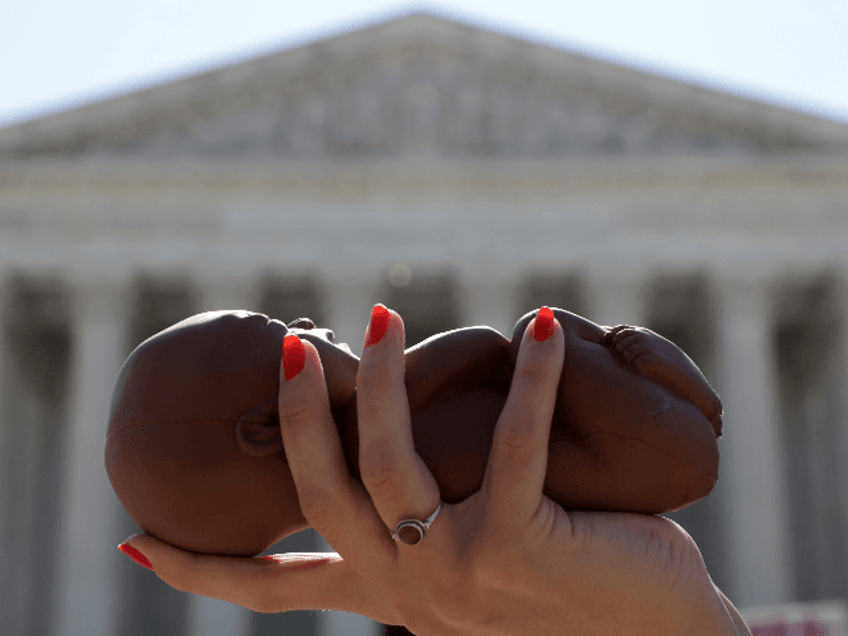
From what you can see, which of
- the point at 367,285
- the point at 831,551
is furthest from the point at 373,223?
the point at 831,551

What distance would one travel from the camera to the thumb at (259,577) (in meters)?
Result: 3.51

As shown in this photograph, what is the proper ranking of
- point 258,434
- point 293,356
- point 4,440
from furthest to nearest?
point 4,440 < point 258,434 < point 293,356

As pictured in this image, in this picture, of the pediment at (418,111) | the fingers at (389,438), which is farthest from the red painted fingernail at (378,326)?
the pediment at (418,111)

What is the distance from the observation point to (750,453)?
30438 millimetres

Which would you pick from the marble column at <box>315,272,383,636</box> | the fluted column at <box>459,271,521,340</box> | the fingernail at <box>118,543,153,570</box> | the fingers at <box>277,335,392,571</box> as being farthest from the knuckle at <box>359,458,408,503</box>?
the fluted column at <box>459,271,521,340</box>

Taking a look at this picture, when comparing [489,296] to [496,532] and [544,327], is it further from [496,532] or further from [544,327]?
[496,532]

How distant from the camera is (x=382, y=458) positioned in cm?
304

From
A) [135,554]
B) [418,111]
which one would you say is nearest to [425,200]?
[418,111]

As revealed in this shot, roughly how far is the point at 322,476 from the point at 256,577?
22.4 inches

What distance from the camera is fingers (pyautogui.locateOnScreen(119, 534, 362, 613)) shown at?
3.51 metres

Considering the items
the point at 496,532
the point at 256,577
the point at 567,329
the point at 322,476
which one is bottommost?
the point at 256,577

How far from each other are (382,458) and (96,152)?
105ft

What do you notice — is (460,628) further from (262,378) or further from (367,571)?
(262,378)

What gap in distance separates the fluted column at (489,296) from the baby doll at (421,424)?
28.6 metres
